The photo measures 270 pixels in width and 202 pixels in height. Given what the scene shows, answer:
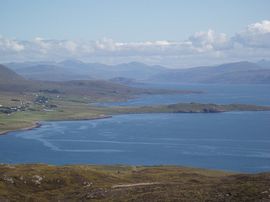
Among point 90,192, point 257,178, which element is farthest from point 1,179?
point 257,178

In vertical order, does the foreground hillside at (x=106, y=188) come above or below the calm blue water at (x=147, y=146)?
above

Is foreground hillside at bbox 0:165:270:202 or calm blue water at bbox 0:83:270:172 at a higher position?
foreground hillside at bbox 0:165:270:202

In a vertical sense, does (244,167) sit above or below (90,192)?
below

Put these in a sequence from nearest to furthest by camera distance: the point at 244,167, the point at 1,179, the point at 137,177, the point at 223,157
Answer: the point at 1,179
the point at 137,177
the point at 244,167
the point at 223,157

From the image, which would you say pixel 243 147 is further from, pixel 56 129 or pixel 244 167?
pixel 56 129

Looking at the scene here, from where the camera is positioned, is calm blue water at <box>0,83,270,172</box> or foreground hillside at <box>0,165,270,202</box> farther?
calm blue water at <box>0,83,270,172</box>

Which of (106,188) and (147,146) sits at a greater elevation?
(106,188)

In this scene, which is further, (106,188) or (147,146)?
(147,146)

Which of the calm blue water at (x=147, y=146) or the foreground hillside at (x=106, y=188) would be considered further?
the calm blue water at (x=147, y=146)
